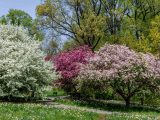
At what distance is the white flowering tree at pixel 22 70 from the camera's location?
27906 mm

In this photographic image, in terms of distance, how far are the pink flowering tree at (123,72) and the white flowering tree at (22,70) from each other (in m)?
2.91

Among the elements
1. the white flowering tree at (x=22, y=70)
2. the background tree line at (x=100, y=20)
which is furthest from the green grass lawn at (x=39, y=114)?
the background tree line at (x=100, y=20)

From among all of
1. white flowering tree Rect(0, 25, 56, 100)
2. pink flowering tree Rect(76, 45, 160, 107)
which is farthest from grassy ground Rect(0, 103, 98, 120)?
pink flowering tree Rect(76, 45, 160, 107)

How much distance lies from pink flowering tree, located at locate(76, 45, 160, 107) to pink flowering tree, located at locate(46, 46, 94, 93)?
2.97 meters

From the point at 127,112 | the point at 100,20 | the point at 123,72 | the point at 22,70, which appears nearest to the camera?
the point at 127,112

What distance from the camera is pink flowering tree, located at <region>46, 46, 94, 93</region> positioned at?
Answer: 33.9 m

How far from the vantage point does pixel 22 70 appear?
28438 mm

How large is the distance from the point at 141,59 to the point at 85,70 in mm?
4107

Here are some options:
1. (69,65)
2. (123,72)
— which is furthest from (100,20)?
(123,72)

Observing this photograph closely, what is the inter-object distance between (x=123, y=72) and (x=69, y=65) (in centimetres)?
693

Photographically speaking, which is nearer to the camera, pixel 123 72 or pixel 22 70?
pixel 22 70

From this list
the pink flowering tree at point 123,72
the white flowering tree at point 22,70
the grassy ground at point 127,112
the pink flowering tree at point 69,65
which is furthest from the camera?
the pink flowering tree at point 69,65

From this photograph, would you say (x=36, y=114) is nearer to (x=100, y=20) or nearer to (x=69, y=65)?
(x=69, y=65)

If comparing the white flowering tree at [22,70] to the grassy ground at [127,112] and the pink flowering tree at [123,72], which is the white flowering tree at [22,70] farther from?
the pink flowering tree at [123,72]
